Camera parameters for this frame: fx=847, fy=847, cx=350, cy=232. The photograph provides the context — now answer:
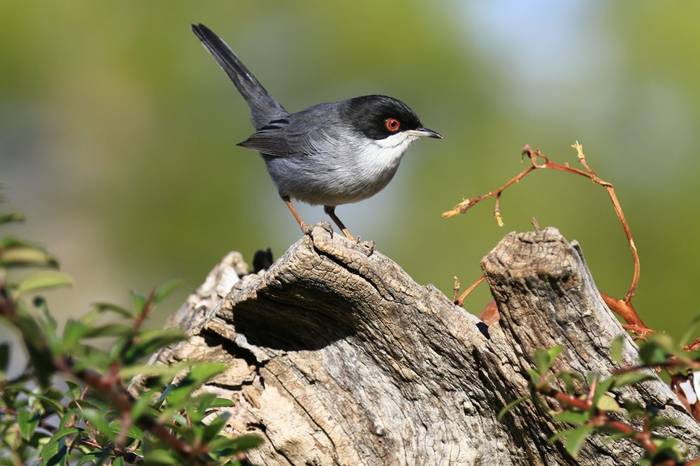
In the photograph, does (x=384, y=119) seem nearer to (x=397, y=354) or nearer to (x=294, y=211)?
(x=294, y=211)

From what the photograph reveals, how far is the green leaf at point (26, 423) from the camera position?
7.16 ft

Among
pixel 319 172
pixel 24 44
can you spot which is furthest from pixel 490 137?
pixel 24 44

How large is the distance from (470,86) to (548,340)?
8.40 meters

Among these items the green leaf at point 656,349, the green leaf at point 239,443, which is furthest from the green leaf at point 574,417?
the green leaf at point 239,443

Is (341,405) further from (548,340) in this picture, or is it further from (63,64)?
(63,64)

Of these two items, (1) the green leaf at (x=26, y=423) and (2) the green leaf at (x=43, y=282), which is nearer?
(2) the green leaf at (x=43, y=282)

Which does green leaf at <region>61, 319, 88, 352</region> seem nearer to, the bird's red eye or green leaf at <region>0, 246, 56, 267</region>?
green leaf at <region>0, 246, 56, 267</region>

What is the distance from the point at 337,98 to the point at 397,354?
28.6ft

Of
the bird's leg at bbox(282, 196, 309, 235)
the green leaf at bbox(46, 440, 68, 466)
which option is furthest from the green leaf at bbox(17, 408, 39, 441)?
the bird's leg at bbox(282, 196, 309, 235)

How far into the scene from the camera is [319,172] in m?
5.38

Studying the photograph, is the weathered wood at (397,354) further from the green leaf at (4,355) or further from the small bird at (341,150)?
the small bird at (341,150)

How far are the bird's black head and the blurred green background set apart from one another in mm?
2799

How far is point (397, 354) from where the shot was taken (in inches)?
115

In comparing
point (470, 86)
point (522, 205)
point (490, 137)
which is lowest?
point (522, 205)
